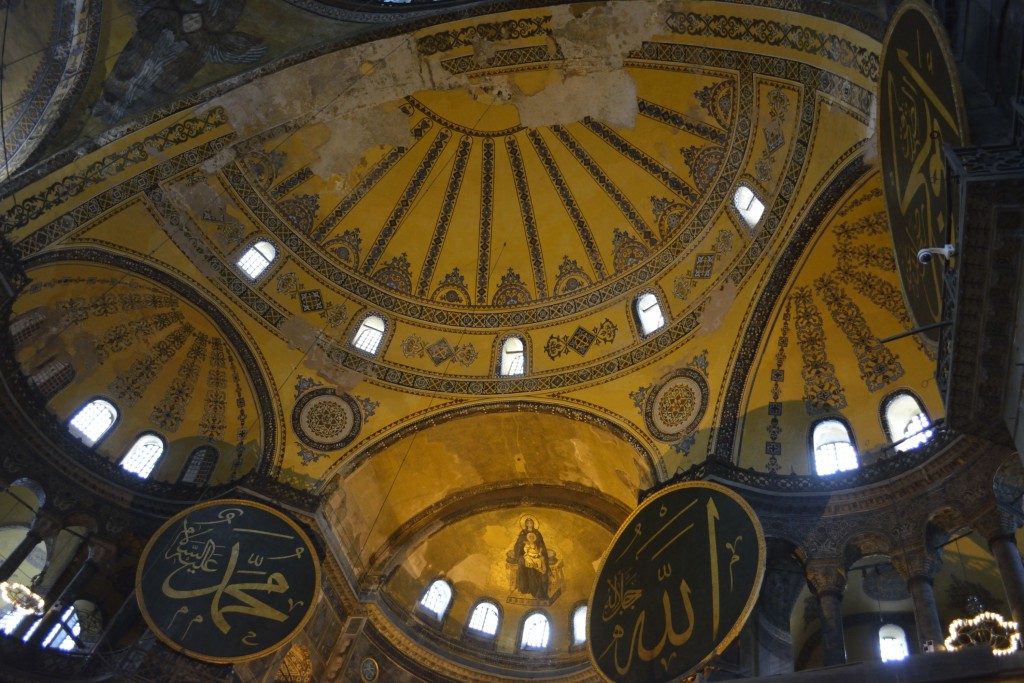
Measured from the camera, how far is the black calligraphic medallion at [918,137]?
5.88 metres

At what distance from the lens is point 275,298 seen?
510 inches

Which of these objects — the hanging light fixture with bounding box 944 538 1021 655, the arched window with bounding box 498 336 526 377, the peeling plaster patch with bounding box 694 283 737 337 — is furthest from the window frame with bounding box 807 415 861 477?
the arched window with bounding box 498 336 526 377

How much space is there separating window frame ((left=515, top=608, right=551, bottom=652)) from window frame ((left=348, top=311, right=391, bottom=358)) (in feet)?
15.4

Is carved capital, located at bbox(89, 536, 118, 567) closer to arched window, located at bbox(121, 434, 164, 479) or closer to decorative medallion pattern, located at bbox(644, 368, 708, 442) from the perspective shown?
arched window, located at bbox(121, 434, 164, 479)

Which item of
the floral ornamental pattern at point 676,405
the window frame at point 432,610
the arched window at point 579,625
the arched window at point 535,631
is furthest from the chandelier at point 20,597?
the floral ornamental pattern at point 676,405

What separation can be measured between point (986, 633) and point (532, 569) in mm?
7337

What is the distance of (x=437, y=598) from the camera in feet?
44.2

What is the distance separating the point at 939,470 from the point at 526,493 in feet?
21.6

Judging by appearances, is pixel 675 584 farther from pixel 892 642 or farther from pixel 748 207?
pixel 748 207

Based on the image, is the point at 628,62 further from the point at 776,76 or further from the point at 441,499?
the point at 441,499

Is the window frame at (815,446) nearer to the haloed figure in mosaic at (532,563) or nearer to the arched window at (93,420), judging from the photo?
→ the haloed figure in mosaic at (532,563)

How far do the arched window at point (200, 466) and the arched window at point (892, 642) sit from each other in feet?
30.1

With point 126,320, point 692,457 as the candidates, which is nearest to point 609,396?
point 692,457

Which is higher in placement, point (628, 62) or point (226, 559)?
point (628, 62)
